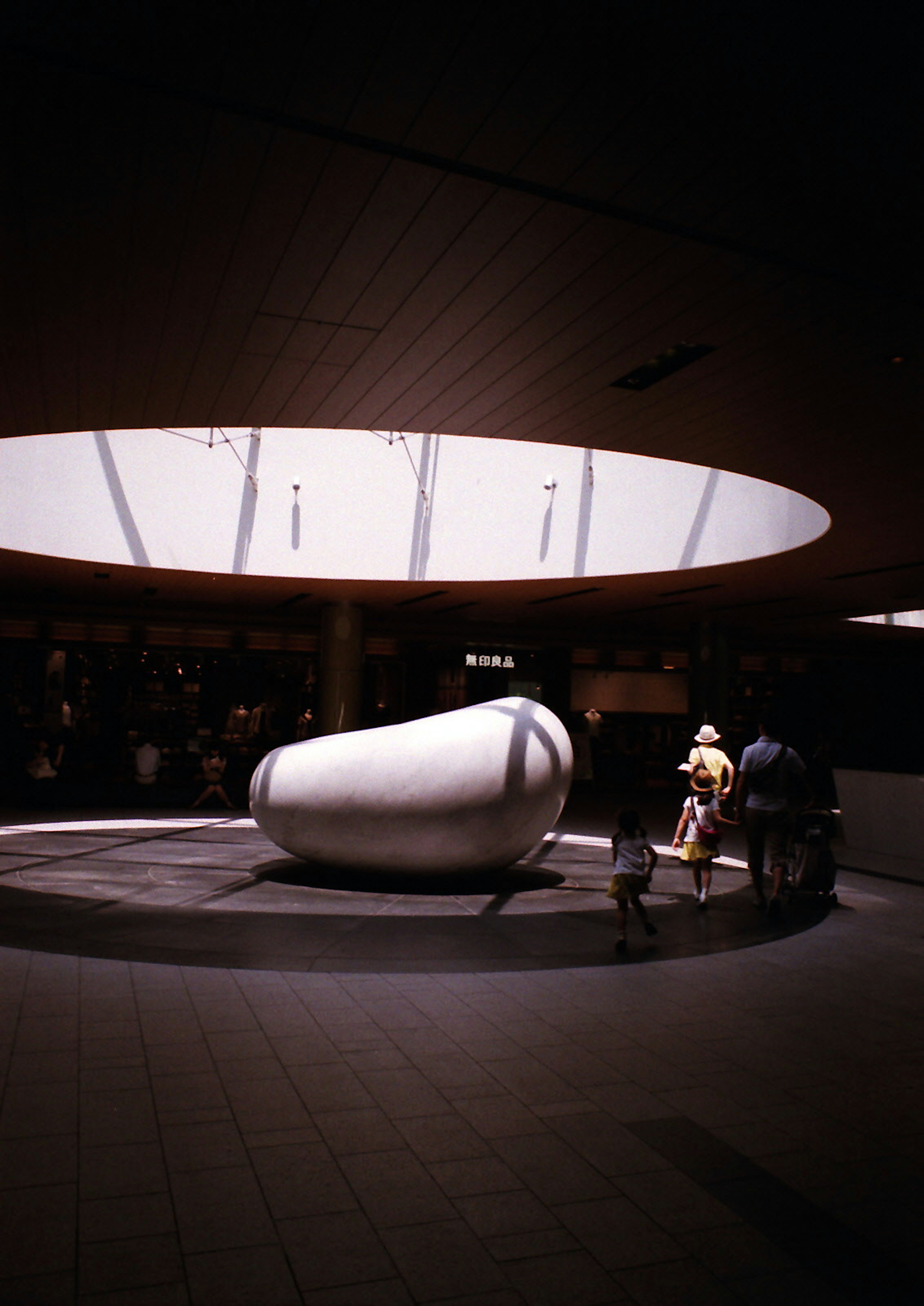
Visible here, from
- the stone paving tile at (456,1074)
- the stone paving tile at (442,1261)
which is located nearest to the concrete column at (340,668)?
the stone paving tile at (456,1074)

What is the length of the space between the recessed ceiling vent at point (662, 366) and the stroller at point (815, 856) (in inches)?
210

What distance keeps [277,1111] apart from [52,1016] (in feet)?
6.75

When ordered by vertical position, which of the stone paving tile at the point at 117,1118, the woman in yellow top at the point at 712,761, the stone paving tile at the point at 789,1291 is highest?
the woman in yellow top at the point at 712,761

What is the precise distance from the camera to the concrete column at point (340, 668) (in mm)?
20062

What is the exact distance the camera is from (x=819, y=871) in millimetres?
10109

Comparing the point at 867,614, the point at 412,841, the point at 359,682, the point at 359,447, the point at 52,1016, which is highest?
the point at 359,447

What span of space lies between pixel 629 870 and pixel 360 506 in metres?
10.4

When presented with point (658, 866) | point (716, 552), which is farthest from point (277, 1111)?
point (716, 552)

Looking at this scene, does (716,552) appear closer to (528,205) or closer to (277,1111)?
(528,205)

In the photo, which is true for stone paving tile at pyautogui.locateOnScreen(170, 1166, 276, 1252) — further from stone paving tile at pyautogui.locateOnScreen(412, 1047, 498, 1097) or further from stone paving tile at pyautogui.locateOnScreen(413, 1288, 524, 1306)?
stone paving tile at pyautogui.locateOnScreen(412, 1047, 498, 1097)

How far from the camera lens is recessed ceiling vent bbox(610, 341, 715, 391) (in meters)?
6.55

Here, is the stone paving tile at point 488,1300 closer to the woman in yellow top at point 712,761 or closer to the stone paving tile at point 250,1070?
the stone paving tile at point 250,1070

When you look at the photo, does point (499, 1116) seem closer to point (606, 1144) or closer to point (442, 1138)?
point (442, 1138)

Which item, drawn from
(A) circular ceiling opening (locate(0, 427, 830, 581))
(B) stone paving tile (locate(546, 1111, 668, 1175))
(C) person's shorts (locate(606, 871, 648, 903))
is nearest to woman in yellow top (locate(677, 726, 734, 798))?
(C) person's shorts (locate(606, 871, 648, 903))
